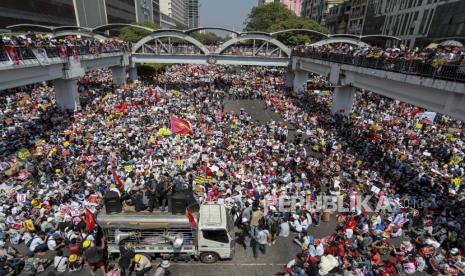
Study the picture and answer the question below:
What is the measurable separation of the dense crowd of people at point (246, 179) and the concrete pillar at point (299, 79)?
12815 mm

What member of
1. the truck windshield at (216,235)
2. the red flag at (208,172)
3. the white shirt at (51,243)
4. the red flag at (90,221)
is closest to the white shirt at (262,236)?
the truck windshield at (216,235)

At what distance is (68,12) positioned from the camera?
64750mm

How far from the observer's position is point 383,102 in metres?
36.3

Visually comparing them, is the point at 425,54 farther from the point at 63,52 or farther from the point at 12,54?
the point at 63,52

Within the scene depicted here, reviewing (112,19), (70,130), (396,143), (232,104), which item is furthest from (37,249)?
(112,19)

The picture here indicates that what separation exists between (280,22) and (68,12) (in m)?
54.4

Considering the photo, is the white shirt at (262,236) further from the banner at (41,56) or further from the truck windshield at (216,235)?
the banner at (41,56)

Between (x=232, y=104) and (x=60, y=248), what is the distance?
2797cm

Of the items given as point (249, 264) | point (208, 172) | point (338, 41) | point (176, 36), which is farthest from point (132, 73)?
point (249, 264)

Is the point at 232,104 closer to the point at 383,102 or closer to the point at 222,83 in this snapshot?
the point at 222,83

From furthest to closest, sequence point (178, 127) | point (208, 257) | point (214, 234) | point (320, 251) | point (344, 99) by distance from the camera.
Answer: point (344, 99), point (178, 127), point (320, 251), point (208, 257), point (214, 234)

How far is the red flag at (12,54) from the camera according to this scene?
17797 millimetres

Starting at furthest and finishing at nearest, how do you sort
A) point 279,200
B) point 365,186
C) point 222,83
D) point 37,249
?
point 222,83, point 365,186, point 279,200, point 37,249

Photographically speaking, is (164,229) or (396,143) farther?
(396,143)
